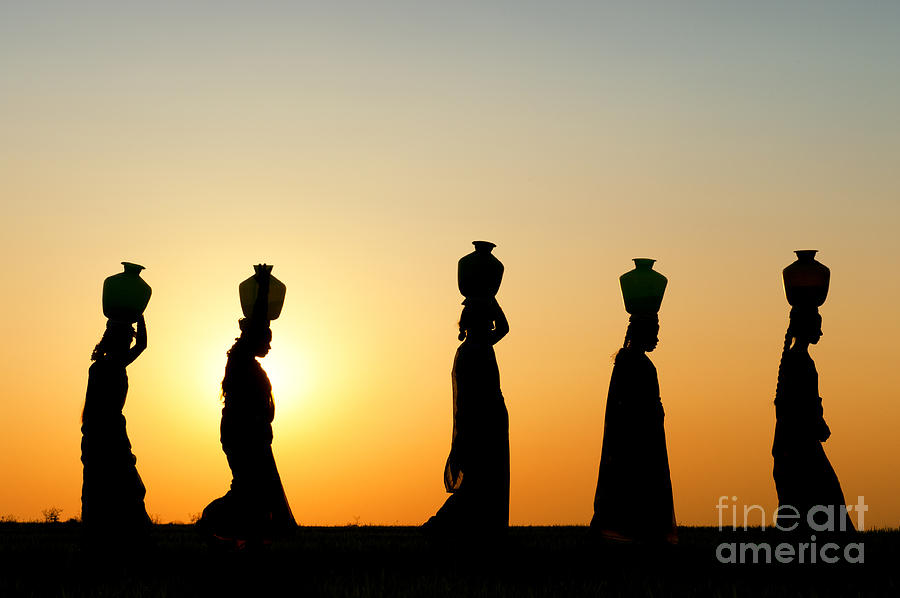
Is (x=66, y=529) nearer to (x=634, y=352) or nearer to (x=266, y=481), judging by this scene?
(x=266, y=481)

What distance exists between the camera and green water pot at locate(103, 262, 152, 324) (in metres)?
14.3

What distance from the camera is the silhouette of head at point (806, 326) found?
15.8m

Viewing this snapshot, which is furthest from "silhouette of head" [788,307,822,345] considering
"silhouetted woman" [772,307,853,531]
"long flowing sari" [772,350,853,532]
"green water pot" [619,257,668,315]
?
"green water pot" [619,257,668,315]

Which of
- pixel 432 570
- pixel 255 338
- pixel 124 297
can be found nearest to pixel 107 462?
pixel 124 297

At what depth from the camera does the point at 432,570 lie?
12.4 metres

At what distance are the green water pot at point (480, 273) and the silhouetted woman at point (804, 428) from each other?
14.6ft

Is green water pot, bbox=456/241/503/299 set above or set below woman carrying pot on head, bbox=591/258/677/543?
above

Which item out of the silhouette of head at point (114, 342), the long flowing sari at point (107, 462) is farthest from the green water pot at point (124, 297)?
the long flowing sari at point (107, 462)

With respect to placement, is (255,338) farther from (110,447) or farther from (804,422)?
(804,422)

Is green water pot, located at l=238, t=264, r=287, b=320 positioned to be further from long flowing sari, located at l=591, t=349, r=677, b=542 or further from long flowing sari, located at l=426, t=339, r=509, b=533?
long flowing sari, located at l=591, t=349, r=677, b=542

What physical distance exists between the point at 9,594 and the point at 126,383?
159 inches

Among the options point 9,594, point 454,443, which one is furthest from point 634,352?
point 9,594

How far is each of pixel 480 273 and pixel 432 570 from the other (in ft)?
11.9

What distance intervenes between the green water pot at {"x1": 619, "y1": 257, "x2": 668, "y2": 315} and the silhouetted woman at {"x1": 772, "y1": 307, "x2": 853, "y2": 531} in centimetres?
238
